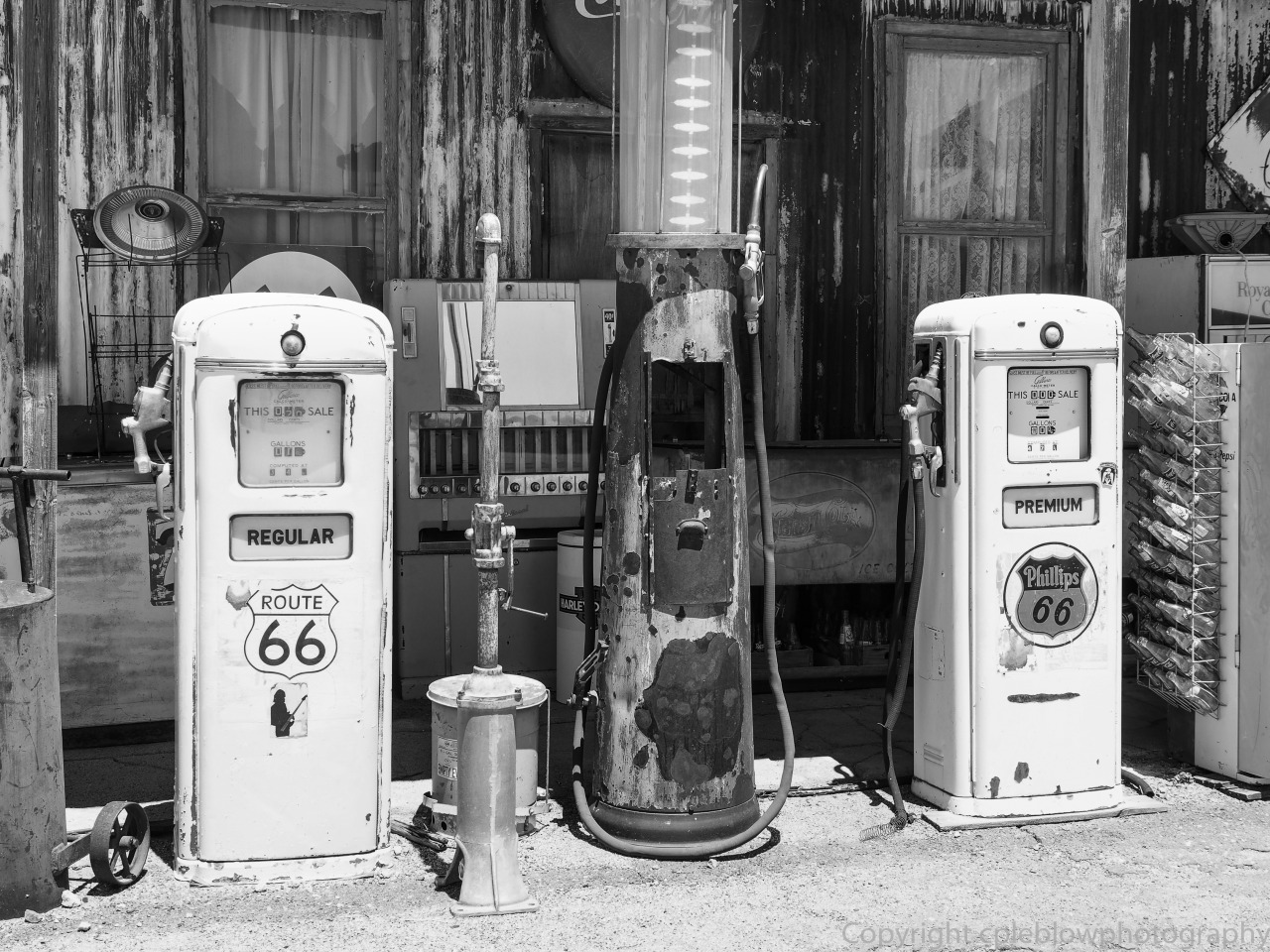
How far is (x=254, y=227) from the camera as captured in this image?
754 centimetres

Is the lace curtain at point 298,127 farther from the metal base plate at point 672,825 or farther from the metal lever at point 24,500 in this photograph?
the metal base plate at point 672,825

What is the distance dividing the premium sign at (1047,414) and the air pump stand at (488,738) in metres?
2.09

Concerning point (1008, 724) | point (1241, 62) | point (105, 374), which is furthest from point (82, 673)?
point (1241, 62)

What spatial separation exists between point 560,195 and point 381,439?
10.6ft

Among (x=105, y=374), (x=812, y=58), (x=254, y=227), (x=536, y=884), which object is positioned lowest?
(x=536, y=884)

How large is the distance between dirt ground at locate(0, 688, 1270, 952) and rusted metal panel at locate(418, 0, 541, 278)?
334cm

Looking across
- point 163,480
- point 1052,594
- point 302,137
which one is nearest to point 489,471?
point 163,480

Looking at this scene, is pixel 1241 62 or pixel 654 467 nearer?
pixel 654 467

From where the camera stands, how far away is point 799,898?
4.89 m

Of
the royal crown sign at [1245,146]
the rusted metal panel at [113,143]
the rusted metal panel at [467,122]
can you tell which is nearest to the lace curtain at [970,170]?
the royal crown sign at [1245,146]

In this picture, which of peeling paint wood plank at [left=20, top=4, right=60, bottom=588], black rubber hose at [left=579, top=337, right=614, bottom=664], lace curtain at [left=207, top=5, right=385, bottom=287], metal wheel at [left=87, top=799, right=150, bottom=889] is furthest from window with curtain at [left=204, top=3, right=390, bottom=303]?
metal wheel at [left=87, top=799, right=150, bottom=889]

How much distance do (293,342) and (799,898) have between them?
253 cm

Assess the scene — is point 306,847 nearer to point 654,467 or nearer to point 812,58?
point 654,467

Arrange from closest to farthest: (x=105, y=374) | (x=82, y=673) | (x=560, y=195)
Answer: (x=82, y=673)
(x=105, y=374)
(x=560, y=195)
